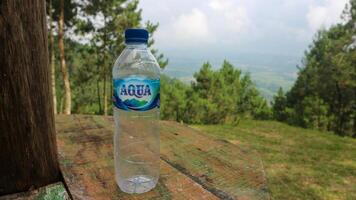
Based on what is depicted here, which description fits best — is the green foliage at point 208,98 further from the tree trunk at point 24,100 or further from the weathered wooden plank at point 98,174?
the tree trunk at point 24,100

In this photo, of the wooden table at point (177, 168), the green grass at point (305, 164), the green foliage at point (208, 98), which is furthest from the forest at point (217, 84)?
the wooden table at point (177, 168)

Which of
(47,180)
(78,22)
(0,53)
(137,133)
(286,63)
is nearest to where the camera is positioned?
(0,53)

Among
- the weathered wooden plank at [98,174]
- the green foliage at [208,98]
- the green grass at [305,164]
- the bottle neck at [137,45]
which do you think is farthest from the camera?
the green foliage at [208,98]

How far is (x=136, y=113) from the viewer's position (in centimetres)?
126

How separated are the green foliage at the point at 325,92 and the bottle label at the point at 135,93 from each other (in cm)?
1635

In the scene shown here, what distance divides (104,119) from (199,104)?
19.7 m

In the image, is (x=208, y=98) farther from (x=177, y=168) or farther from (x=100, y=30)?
(x=177, y=168)

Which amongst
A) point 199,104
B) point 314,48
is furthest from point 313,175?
point 314,48

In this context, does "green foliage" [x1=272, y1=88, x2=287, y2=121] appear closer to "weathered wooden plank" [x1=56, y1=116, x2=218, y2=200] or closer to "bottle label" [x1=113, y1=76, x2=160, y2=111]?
"weathered wooden plank" [x1=56, y1=116, x2=218, y2=200]

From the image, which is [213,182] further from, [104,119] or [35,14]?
[104,119]

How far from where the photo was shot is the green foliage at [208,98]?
22.1 meters

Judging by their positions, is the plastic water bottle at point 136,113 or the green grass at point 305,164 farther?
the green grass at point 305,164

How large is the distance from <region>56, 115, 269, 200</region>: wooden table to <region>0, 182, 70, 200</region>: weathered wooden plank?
3cm

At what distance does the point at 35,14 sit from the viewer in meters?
0.96
